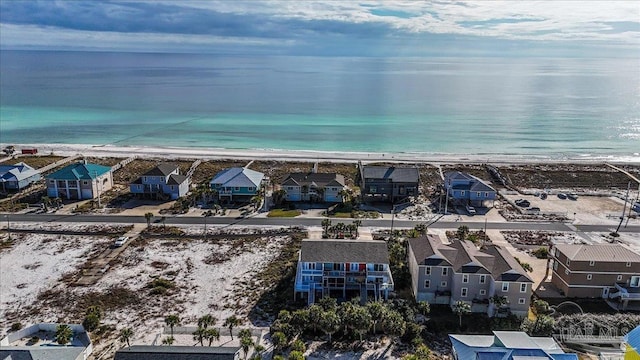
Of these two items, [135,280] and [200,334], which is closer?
[200,334]

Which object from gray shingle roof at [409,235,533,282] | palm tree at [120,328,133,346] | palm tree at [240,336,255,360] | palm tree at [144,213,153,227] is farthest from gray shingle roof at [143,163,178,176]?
palm tree at [240,336,255,360]

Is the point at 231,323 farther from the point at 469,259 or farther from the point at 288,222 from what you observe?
the point at 288,222

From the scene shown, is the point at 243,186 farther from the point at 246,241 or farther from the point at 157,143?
the point at 157,143

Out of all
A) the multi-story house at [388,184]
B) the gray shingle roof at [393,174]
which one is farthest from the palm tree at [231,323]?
the gray shingle roof at [393,174]

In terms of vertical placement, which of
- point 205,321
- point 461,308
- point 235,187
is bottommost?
point 205,321

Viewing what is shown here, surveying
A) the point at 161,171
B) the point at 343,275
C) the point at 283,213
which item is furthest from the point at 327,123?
the point at 343,275

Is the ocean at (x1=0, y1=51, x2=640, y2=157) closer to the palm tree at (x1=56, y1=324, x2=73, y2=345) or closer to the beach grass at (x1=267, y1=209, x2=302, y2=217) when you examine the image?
the beach grass at (x1=267, y1=209, x2=302, y2=217)

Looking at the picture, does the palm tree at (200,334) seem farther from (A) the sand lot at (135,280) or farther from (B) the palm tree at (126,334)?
(B) the palm tree at (126,334)
